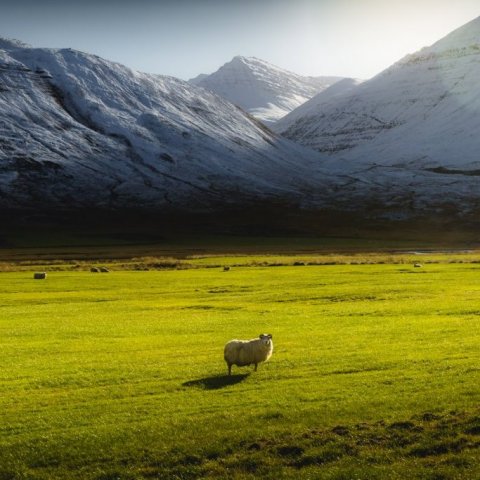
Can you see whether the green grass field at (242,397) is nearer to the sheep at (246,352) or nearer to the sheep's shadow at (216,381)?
the sheep's shadow at (216,381)

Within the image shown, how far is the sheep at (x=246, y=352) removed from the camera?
28.4m

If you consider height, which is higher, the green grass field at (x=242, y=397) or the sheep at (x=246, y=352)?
the sheep at (x=246, y=352)

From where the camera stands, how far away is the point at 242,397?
82.0 ft

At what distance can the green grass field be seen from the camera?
2028 centimetres

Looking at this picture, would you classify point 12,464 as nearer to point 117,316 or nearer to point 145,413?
point 145,413

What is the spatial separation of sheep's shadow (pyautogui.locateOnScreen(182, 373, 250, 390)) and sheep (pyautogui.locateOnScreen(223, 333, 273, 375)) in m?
0.54

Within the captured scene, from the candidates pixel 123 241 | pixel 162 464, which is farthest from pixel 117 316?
pixel 123 241

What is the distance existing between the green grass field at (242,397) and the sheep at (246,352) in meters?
0.57

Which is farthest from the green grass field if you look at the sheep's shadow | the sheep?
the sheep

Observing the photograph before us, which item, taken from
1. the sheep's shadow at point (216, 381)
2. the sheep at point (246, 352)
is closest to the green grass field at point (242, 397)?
the sheep's shadow at point (216, 381)

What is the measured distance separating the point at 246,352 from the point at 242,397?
12.2ft

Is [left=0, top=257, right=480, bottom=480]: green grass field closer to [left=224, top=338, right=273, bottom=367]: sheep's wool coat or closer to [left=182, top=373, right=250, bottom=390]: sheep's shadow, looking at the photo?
[left=182, top=373, right=250, bottom=390]: sheep's shadow

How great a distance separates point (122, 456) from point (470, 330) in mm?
23395

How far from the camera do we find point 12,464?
20.4 meters
